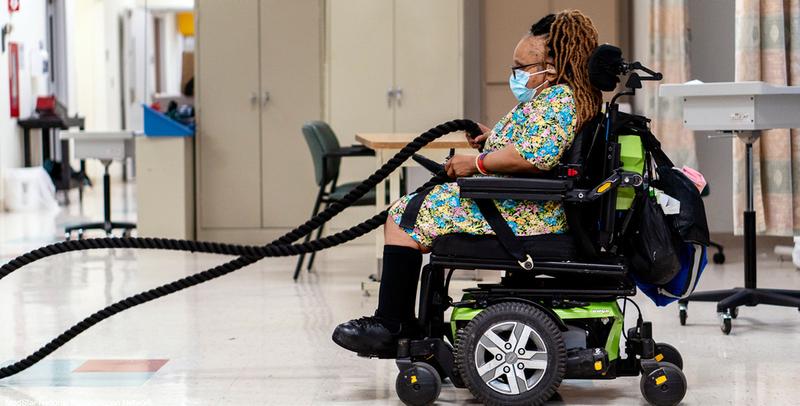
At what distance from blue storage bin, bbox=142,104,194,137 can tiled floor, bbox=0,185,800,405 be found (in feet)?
3.70

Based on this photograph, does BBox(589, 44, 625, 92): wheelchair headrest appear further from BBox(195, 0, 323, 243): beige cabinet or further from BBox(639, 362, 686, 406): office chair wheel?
BBox(195, 0, 323, 243): beige cabinet

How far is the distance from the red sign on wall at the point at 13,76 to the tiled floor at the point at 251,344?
549cm

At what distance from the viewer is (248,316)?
511 centimetres

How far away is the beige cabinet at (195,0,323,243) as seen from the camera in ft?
25.7

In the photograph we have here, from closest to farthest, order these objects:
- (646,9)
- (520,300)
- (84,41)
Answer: (520,300)
(646,9)
(84,41)

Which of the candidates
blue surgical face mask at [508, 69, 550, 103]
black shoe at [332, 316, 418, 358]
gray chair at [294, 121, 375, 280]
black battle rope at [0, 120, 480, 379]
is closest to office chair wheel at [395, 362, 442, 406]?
black shoe at [332, 316, 418, 358]

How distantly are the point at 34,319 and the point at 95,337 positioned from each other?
577mm

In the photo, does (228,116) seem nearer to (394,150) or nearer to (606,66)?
(394,150)

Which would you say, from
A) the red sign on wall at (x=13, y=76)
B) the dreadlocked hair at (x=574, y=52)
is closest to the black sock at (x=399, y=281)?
the dreadlocked hair at (x=574, y=52)

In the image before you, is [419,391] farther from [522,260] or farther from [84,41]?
[84,41]

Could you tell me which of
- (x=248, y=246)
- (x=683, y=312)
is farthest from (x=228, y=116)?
(x=248, y=246)

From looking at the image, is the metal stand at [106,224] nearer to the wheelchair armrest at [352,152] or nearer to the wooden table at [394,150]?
the wheelchair armrest at [352,152]

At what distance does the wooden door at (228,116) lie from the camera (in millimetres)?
7801

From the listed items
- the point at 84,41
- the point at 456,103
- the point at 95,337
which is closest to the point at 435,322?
the point at 95,337
